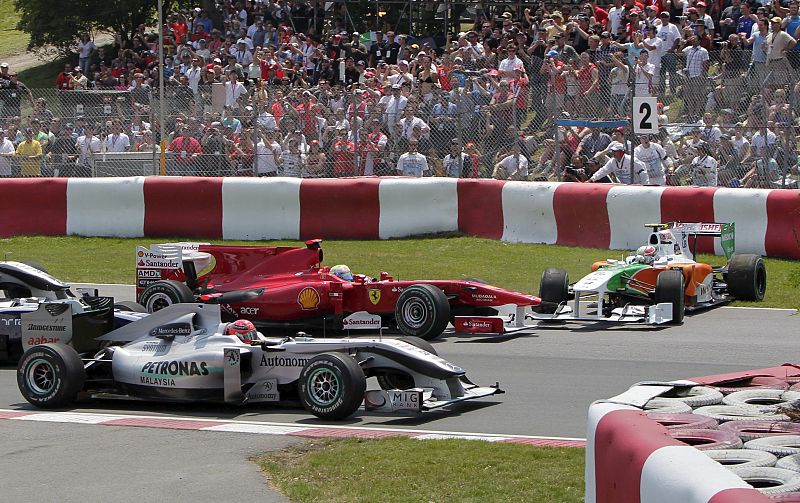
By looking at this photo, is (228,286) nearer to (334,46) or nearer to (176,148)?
(176,148)

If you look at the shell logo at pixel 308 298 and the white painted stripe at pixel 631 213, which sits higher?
the white painted stripe at pixel 631 213

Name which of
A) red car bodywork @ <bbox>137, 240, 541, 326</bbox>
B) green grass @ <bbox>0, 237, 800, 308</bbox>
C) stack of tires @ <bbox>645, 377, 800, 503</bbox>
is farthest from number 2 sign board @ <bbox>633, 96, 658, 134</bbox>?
stack of tires @ <bbox>645, 377, 800, 503</bbox>

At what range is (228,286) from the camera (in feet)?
41.3

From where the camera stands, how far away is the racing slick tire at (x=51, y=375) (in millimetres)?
9312

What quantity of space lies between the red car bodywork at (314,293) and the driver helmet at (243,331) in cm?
253

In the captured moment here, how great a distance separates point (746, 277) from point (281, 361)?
6.62m

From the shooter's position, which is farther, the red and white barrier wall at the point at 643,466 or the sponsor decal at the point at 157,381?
the sponsor decal at the point at 157,381

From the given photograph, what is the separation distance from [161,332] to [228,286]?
301 cm

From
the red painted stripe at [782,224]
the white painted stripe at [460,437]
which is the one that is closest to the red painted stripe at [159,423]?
the white painted stripe at [460,437]

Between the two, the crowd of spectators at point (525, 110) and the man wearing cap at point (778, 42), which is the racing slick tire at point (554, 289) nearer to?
the crowd of spectators at point (525, 110)

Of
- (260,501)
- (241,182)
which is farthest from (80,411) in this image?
(241,182)

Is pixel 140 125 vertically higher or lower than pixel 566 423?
higher

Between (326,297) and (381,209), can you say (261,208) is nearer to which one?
(381,209)

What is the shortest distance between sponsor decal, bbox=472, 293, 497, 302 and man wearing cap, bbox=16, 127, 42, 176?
11.0 m
